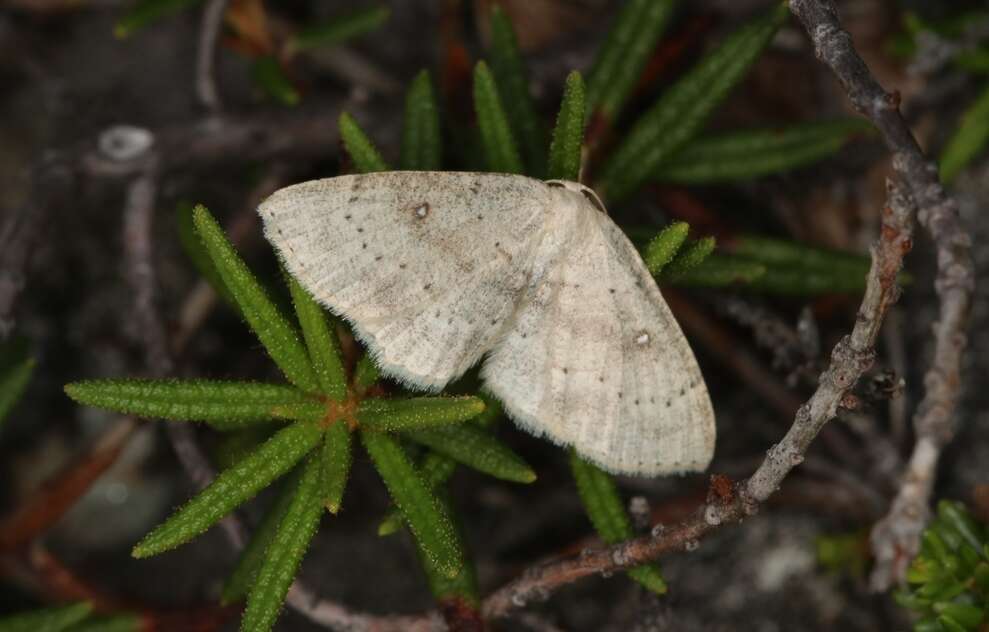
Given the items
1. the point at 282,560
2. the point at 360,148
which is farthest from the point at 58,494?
the point at 360,148

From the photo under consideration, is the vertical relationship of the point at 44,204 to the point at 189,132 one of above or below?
below

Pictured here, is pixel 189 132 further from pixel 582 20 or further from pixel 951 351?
pixel 951 351

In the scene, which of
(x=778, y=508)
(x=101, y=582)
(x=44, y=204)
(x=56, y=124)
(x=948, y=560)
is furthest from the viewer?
(x=56, y=124)

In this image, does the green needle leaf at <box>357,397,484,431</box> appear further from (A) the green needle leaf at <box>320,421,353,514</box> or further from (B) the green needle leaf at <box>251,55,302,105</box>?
(B) the green needle leaf at <box>251,55,302,105</box>

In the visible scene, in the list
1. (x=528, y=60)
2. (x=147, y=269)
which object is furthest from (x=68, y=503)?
(x=528, y=60)

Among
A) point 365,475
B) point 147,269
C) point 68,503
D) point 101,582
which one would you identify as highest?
point 147,269

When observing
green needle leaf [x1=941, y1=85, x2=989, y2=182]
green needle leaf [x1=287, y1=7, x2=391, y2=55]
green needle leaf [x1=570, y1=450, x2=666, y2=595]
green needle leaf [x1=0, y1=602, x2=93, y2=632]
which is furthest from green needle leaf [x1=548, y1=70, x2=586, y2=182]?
green needle leaf [x1=0, y1=602, x2=93, y2=632]

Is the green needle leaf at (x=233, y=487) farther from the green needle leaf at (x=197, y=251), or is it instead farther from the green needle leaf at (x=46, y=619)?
the green needle leaf at (x=46, y=619)

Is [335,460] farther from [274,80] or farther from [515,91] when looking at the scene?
[274,80]
